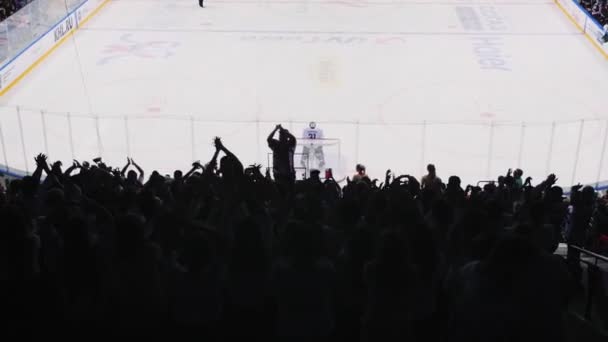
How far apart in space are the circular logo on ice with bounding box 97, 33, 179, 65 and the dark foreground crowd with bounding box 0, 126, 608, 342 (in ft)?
53.7

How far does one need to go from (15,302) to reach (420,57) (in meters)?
18.2

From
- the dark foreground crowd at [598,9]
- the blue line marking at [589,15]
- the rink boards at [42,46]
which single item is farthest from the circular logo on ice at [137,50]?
the dark foreground crowd at [598,9]

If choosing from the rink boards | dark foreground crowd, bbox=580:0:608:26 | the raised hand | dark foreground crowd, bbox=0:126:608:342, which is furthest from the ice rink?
dark foreground crowd, bbox=0:126:608:342

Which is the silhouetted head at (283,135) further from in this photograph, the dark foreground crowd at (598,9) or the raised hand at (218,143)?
the dark foreground crowd at (598,9)

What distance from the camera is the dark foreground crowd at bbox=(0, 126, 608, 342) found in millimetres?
3832

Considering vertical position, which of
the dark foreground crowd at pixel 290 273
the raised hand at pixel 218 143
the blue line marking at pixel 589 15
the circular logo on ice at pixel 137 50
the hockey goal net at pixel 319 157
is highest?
the blue line marking at pixel 589 15

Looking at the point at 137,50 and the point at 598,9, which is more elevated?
the point at 598,9

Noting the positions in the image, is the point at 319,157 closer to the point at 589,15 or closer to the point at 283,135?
the point at 283,135

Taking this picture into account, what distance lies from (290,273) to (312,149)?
8903 millimetres

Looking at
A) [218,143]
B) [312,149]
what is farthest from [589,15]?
[218,143]

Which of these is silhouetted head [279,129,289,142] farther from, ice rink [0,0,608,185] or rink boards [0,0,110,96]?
rink boards [0,0,110,96]

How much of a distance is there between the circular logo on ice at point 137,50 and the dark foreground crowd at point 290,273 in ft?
53.7

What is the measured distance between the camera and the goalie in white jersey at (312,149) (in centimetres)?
1295

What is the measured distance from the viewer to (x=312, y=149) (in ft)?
42.9
